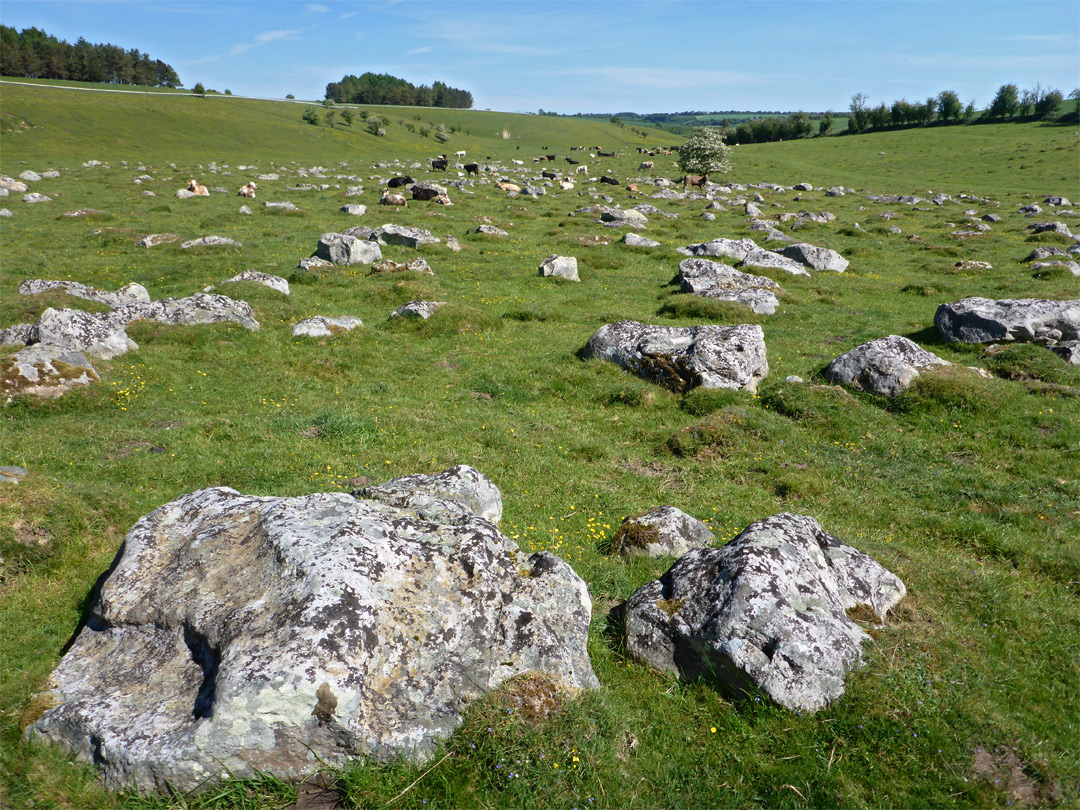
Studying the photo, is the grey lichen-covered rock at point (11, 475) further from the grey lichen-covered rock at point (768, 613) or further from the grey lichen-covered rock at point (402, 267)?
the grey lichen-covered rock at point (402, 267)

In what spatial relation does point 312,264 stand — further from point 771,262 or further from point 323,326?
point 771,262

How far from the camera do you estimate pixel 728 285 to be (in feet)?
99.1

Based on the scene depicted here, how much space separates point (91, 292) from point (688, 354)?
25009mm

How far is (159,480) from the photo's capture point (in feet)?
42.5

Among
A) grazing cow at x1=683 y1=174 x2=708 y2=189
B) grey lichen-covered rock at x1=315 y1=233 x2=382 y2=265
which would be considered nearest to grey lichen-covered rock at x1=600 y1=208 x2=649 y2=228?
grey lichen-covered rock at x1=315 y1=233 x2=382 y2=265

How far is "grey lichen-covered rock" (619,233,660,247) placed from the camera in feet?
137

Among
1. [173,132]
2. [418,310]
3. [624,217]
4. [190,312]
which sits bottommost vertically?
[418,310]

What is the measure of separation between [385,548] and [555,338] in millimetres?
17920

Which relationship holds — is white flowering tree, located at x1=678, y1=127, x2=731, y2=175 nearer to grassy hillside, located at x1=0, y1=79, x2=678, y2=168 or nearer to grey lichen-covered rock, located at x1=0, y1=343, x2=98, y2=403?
grassy hillside, located at x1=0, y1=79, x2=678, y2=168

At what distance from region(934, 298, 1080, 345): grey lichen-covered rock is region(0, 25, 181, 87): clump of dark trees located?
8404 inches

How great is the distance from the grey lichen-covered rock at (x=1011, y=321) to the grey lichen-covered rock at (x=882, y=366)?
493 cm

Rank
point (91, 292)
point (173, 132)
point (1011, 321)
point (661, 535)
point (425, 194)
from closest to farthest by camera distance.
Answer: point (661, 535), point (1011, 321), point (91, 292), point (425, 194), point (173, 132)

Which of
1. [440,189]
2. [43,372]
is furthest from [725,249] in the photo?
[43,372]

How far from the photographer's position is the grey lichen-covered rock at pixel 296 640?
19.5 ft
